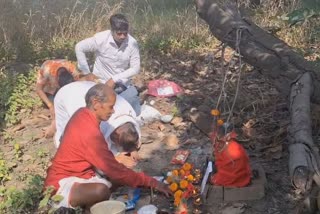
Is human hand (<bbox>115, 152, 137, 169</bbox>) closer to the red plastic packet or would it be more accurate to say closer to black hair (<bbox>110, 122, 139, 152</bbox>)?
black hair (<bbox>110, 122, 139, 152</bbox>)

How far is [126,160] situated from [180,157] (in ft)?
1.90

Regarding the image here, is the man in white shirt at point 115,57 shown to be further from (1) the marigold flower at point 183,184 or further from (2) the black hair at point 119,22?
(1) the marigold flower at point 183,184

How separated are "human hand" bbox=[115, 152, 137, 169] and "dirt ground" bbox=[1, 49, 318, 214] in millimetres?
90

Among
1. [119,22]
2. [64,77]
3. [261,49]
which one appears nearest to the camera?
[261,49]

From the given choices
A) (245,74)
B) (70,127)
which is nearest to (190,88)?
(245,74)

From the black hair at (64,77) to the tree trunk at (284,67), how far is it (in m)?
1.83

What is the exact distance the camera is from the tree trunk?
14.2 feet

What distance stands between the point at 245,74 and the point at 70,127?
3659mm

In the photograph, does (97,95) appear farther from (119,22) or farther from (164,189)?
(119,22)

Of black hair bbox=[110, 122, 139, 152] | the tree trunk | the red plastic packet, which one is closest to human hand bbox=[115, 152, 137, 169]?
black hair bbox=[110, 122, 139, 152]

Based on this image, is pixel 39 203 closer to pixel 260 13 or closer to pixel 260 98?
pixel 260 98

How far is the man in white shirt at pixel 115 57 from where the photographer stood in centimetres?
619

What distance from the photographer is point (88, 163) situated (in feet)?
14.1

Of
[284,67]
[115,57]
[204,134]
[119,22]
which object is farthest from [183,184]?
[115,57]
